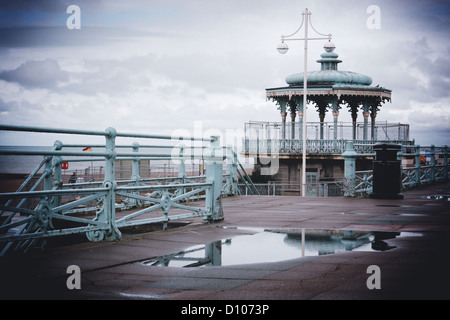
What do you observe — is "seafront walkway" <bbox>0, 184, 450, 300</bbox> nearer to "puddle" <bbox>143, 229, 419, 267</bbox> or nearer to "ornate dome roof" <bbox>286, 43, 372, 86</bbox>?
"puddle" <bbox>143, 229, 419, 267</bbox>

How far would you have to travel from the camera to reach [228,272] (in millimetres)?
6621

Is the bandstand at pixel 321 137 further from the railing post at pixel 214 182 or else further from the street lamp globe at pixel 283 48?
the railing post at pixel 214 182

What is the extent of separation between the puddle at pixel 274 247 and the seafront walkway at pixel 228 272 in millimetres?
197

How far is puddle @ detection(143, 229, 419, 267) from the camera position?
741 cm

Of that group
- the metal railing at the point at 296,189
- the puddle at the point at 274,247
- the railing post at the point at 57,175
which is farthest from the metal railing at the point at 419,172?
the railing post at the point at 57,175

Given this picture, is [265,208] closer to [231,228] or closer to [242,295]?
[231,228]

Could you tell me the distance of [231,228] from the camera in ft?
34.3

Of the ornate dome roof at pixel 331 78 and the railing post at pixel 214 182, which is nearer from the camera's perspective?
→ the railing post at pixel 214 182

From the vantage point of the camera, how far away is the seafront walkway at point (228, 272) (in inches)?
218

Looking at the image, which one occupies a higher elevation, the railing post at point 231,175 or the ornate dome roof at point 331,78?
the ornate dome roof at point 331,78

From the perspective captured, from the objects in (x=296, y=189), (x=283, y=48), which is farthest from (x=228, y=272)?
(x=296, y=189)

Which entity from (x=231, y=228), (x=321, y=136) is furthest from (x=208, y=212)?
(x=321, y=136)

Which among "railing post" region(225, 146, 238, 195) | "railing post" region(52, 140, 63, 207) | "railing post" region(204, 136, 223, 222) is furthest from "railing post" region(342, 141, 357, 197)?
"railing post" region(52, 140, 63, 207)
